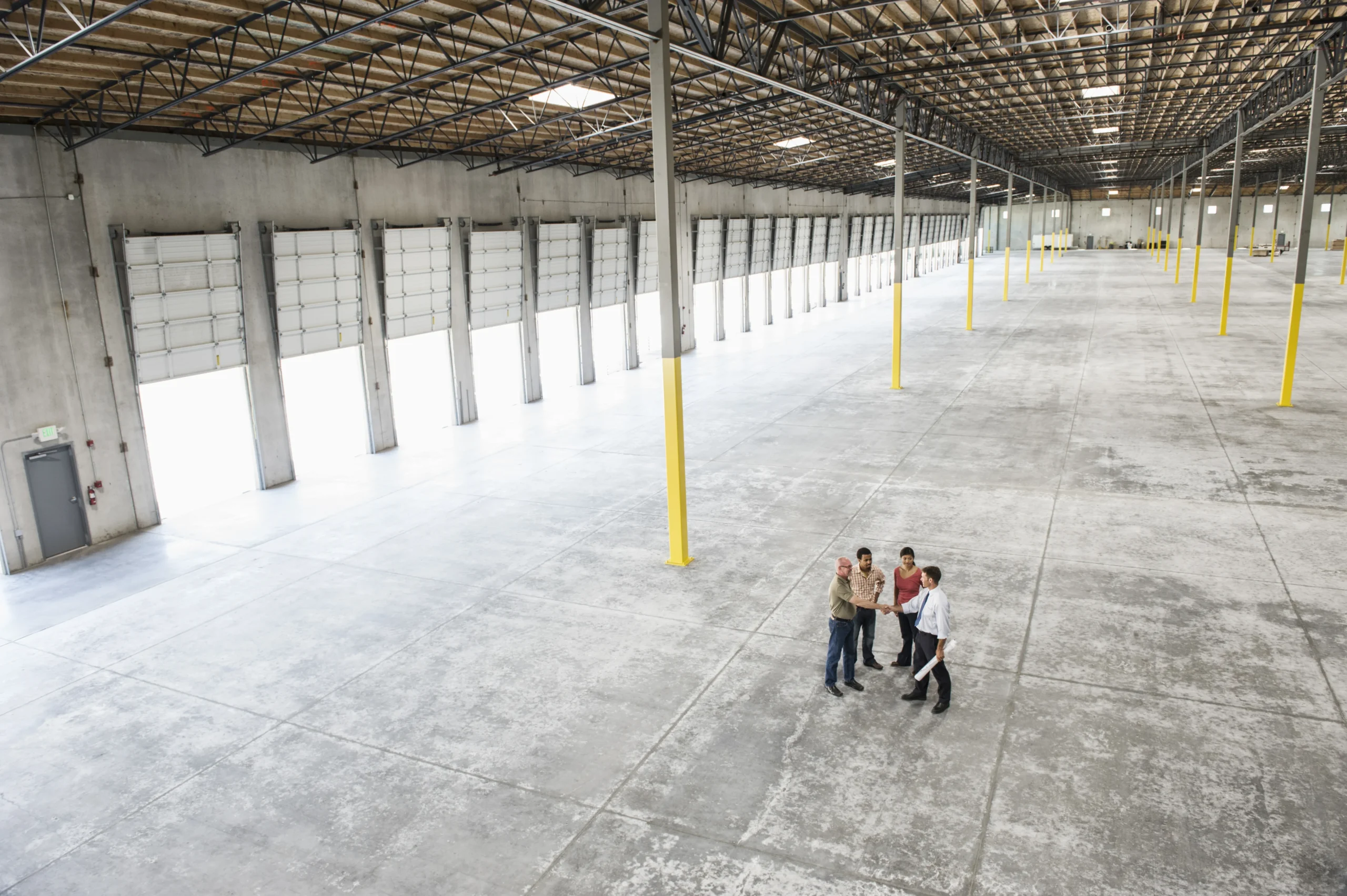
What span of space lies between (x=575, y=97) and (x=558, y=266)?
7441 millimetres

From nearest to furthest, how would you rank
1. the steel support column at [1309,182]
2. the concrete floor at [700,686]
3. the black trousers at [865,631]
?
the concrete floor at [700,686] → the black trousers at [865,631] → the steel support column at [1309,182]

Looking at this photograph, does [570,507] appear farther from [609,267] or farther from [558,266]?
[609,267]

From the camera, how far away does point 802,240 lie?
153ft

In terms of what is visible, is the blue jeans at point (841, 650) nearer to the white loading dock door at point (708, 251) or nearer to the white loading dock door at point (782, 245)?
the white loading dock door at point (708, 251)

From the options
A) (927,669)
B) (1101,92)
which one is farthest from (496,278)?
(927,669)

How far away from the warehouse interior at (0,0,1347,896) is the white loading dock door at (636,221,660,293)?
1878 millimetres

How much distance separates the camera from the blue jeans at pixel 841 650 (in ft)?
27.8

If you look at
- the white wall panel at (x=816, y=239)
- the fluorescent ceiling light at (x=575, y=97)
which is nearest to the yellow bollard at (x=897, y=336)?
the fluorescent ceiling light at (x=575, y=97)

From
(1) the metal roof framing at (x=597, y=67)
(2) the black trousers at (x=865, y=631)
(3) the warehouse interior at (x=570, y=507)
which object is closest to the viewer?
(3) the warehouse interior at (x=570, y=507)

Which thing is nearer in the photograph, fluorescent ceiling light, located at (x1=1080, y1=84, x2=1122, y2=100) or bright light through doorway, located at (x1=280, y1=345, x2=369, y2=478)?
bright light through doorway, located at (x1=280, y1=345, x2=369, y2=478)

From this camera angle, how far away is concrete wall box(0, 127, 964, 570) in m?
13.1

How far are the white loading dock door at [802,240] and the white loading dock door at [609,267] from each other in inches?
718

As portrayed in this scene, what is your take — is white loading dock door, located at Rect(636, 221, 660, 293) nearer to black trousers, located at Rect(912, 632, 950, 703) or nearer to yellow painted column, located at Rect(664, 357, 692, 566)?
yellow painted column, located at Rect(664, 357, 692, 566)

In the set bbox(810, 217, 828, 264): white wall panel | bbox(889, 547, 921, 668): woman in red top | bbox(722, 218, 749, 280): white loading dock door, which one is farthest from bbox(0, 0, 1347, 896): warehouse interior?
bbox(810, 217, 828, 264): white wall panel
